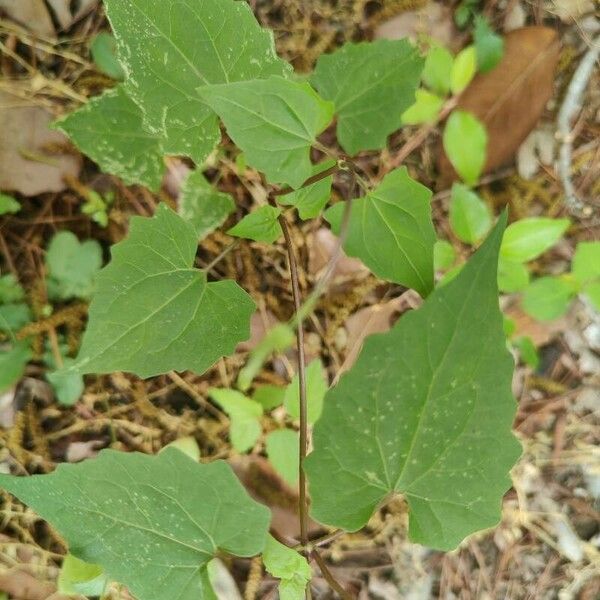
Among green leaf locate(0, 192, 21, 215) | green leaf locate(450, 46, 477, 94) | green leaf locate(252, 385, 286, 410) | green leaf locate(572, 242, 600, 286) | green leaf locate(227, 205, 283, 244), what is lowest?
green leaf locate(252, 385, 286, 410)

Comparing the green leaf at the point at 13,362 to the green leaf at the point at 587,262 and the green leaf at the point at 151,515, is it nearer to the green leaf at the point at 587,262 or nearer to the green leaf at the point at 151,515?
the green leaf at the point at 151,515

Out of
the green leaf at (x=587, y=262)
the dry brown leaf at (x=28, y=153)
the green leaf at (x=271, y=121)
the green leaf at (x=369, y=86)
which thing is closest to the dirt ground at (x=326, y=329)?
the dry brown leaf at (x=28, y=153)

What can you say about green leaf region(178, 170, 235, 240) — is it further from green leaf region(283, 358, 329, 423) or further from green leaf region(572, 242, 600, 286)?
green leaf region(572, 242, 600, 286)

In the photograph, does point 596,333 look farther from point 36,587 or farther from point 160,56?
point 36,587

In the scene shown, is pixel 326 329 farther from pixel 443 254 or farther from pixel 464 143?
pixel 464 143

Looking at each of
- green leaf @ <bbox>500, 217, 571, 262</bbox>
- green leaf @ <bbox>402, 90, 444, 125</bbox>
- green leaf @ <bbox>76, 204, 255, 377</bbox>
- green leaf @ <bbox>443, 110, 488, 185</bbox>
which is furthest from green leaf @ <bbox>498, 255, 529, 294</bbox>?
green leaf @ <bbox>76, 204, 255, 377</bbox>

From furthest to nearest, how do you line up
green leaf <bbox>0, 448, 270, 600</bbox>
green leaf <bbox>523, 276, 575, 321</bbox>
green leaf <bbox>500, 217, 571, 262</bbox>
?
green leaf <bbox>523, 276, 575, 321</bbox>
green leaf <bbox>500, 217, 571, 262</bbox>
green leaf <bbox>0, 448, 270, 600</bbox>
